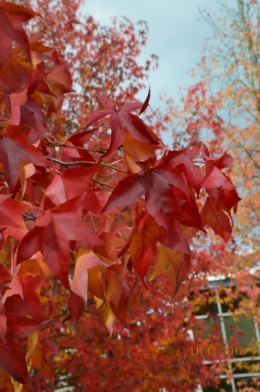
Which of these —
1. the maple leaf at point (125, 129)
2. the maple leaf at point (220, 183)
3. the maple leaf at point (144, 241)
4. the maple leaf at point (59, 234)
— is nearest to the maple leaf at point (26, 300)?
the maple leaf at point (59, 234)

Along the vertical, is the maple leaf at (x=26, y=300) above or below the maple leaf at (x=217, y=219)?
below

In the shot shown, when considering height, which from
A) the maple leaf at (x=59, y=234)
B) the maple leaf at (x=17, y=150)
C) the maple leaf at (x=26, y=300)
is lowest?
the maple leaf at (x=26, y=300)

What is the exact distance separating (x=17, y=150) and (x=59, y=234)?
0.24 m

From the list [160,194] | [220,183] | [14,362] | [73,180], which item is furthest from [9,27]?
[14,362]

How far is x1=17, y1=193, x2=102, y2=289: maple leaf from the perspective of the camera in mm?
1236

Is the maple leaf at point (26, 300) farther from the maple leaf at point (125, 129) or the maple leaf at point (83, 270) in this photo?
the maple leaf at point (125, 129)

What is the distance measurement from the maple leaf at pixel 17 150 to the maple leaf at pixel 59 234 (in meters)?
0.16

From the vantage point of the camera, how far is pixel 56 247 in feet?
4.11

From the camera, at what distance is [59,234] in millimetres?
1259

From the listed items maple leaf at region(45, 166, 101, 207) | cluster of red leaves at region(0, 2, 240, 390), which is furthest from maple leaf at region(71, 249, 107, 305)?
maple leaf at region(45, 166, 101, 207)

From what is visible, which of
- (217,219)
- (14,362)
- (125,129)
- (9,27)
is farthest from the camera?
(217,219)

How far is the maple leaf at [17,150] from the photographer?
4.45 feet

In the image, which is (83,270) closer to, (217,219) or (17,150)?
(17,150)

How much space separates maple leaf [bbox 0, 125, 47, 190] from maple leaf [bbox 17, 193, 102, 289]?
157 mm
